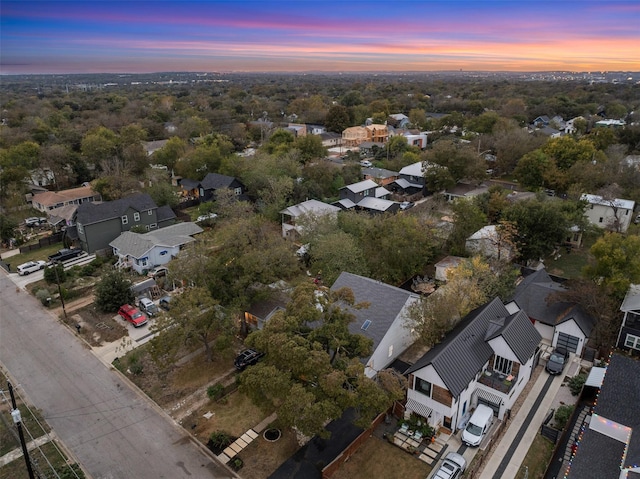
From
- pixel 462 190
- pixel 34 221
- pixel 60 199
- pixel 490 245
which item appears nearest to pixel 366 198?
pixel 462 190

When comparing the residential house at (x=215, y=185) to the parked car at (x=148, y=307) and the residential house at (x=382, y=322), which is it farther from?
the residential house at (x=382, y=322)

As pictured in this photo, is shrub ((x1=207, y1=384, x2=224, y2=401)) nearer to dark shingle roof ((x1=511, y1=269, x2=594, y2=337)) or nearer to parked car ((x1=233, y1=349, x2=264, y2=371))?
parked car ((x1=233, y1=349, x2=264, y2=371))

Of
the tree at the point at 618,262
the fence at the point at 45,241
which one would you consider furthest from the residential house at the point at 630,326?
the fence at the point at 45,241

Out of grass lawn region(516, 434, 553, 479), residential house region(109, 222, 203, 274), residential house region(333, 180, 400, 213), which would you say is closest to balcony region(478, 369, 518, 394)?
grass lawn region(516, 434, 553, 479)

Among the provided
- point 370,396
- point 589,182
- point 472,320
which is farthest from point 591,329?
point 589,182

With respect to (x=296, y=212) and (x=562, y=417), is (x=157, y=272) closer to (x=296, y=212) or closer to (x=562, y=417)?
(x=296, y=212)
